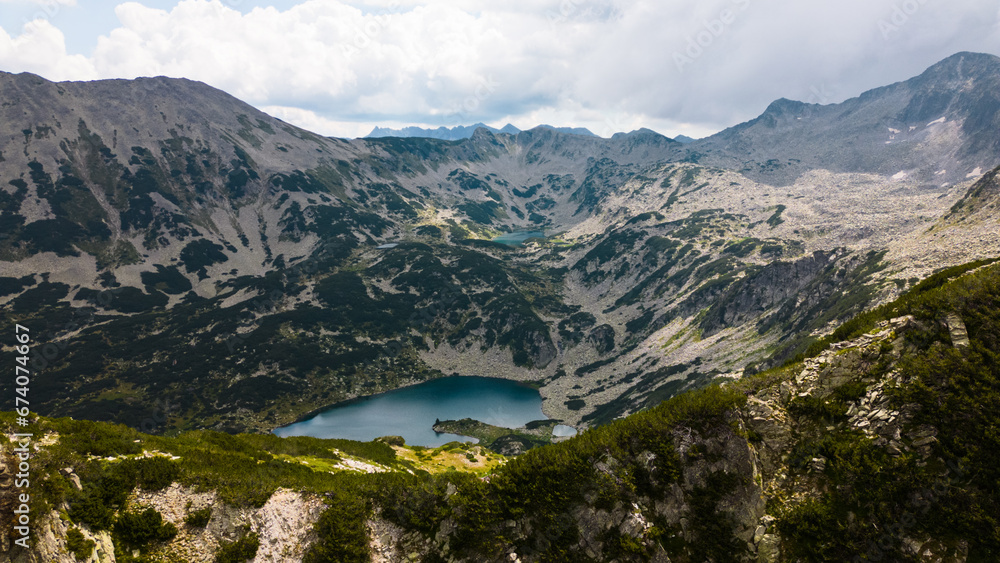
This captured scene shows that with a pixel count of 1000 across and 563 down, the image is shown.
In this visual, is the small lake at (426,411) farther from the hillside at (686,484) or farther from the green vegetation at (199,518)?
the green vegetation at (199,518)

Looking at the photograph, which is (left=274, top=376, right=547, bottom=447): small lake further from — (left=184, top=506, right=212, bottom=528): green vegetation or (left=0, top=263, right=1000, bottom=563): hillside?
(left=184, top=506, right=212, bottom=528): green vegetation

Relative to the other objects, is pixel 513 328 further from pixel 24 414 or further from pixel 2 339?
pixel 2 339

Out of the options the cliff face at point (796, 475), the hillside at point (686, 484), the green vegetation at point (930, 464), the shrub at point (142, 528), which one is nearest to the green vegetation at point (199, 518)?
the hillside at point (686, 484)

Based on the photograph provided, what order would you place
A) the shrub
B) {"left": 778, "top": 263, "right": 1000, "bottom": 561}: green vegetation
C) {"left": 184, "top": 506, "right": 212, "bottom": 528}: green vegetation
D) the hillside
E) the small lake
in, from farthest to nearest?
1. the small lake
2. {"left": 184, "top": 506, "right": 212, "bottom": 528}: green vegetation
3. the shrub
4. the hillside
5. {"left": 778, "top": 263, "right": 1000, "bottom": 561}: green vegetation

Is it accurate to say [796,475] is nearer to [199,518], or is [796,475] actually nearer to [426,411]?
[199,518]

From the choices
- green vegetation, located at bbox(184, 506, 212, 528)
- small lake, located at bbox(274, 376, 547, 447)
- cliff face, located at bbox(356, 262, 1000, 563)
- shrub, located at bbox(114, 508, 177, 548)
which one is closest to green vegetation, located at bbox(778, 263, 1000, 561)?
cliff face, located at bbox(356, 262, 1000, 563)

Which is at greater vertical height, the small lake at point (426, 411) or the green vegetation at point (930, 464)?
the green vegetation at point (930, 464)
